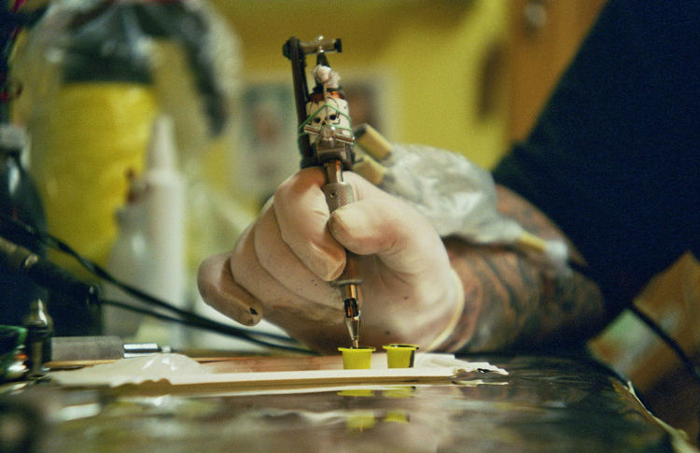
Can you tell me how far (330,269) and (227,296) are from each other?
8 centimetres

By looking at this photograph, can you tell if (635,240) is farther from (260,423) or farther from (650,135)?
(260,423)

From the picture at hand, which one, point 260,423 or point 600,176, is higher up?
point 600,176

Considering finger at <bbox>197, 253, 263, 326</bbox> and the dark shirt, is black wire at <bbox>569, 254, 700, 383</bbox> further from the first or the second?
finger at <bbox>197, 253, 263, 326</bbox>

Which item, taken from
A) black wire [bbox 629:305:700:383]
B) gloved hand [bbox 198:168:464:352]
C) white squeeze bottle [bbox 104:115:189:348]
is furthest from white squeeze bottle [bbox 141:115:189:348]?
black wire [bbox 629:305:700:383]

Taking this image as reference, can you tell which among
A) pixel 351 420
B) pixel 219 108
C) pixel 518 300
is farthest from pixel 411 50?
pixel 351 420

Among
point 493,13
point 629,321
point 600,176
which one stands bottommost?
point 629,321

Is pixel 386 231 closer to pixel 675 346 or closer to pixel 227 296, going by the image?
pixel 227 296

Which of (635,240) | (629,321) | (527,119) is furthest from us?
(527,119)

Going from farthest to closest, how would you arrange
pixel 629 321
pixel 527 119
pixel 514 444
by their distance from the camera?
1. pixel 527 119
2. pixel 629 321
3. pixel 514 444

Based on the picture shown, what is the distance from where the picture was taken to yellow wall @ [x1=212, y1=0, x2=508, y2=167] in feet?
5.21

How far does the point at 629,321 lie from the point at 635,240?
0.65ft

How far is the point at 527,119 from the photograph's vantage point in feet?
4.75

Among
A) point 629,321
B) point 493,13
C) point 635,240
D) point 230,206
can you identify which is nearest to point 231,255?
point 635,240

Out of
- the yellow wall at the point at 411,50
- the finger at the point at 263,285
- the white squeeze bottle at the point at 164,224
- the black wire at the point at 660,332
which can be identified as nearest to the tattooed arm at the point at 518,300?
the black wire at the point at 660,332
